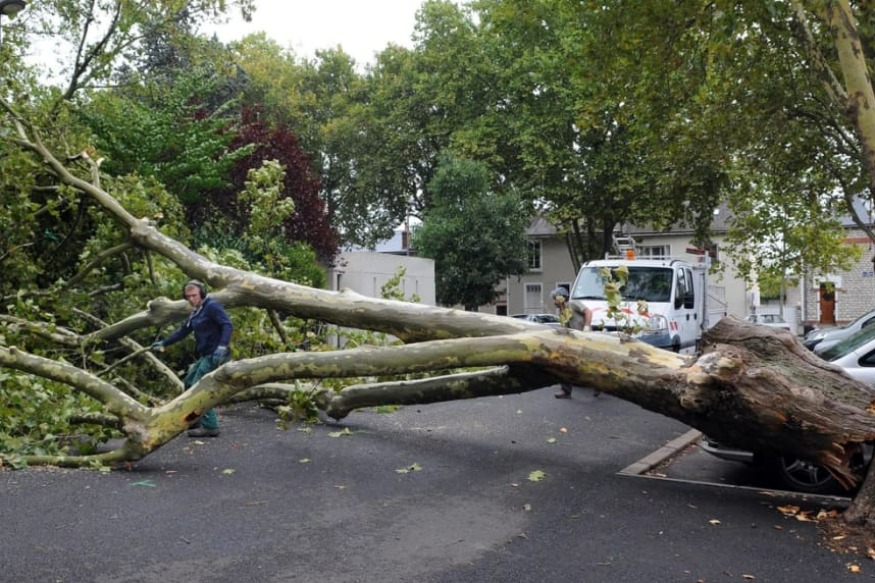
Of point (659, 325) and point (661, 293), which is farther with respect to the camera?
point (661, 293)

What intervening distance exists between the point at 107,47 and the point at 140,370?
9.22 meters

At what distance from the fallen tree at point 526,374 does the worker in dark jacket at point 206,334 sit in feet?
0.59

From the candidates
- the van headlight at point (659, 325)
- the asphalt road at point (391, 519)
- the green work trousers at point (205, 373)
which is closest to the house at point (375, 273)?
the van headlight at point (659, 325)

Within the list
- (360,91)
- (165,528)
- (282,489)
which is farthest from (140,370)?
(360,91)

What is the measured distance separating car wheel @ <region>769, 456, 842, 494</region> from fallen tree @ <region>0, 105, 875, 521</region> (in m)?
0.78

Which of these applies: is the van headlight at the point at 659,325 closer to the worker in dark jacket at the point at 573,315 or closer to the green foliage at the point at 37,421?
the worker in dark jacket at the point at 573,315

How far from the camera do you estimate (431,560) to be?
479cm

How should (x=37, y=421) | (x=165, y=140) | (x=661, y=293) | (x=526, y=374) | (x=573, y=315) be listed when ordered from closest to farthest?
(x=526, y=374), (x=37, y=421), (x=573, y=315), (x=661, y=293), (x=165, y=140)

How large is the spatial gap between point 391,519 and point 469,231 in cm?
2681

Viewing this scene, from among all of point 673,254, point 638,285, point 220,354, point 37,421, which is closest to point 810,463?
point 220,354

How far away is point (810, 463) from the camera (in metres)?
6.32

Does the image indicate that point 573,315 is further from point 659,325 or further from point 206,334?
point 206,334

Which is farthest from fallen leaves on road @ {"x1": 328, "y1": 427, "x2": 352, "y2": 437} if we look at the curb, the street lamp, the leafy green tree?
the leafy green tree

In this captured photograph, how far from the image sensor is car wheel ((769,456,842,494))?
6.71 meters
